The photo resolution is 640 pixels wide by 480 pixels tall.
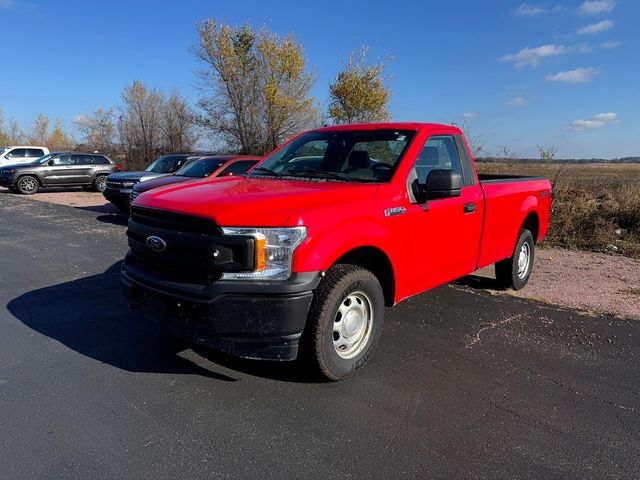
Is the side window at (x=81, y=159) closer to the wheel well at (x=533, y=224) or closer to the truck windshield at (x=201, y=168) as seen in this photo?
the truck windshield at (x=201, y=168)

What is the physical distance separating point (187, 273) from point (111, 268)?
422cm

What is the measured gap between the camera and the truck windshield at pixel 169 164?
13484 millimetres

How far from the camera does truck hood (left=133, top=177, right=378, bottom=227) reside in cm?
313

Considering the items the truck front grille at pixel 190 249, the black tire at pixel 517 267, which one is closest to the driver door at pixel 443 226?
the black tire at pixel 517 267

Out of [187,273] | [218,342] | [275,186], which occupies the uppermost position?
[275,186]

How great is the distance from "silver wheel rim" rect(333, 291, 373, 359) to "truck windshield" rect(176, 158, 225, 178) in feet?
27.2

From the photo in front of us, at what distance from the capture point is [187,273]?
3.32 metres

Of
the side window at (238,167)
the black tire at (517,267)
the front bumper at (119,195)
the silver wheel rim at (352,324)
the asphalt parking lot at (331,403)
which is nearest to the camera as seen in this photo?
the asphalt parking lot at (331,403)

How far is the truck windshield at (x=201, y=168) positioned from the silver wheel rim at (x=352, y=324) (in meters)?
8.30

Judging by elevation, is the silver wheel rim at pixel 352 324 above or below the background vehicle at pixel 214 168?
below

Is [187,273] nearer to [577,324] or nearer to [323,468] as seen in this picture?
[323,468]

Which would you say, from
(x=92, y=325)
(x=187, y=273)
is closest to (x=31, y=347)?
(x=92, y=325)

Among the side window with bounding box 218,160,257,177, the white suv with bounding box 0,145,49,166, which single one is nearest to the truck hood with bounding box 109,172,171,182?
the side window with bounding box 218,160,257,177

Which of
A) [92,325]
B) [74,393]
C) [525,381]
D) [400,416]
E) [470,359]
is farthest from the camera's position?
[92,325]
